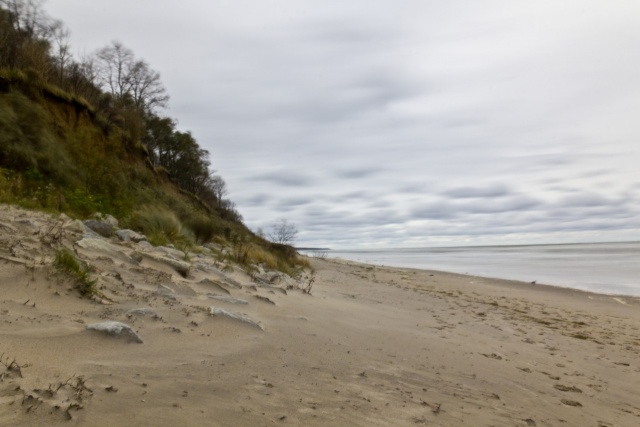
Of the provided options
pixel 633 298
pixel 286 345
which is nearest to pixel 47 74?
pixel 286 345

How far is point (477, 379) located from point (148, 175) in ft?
45.0

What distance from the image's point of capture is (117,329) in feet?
10.4

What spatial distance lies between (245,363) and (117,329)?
0.91 m

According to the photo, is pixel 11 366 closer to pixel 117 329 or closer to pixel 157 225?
pixel 117 329

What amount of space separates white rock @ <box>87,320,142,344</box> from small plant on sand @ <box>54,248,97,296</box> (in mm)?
716

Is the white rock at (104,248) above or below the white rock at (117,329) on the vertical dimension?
above

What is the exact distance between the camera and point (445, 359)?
464 cm

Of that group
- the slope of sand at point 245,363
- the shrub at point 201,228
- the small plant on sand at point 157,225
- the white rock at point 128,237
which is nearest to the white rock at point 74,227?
the slope of sand at point 245,363

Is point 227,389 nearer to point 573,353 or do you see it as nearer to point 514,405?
point 514,405

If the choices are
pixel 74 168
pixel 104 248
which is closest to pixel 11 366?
pixel 104 248

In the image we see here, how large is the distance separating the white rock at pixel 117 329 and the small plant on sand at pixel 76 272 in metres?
0.72

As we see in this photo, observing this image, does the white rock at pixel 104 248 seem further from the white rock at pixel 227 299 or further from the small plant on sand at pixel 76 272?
the small plant on sand at pixel 76 272

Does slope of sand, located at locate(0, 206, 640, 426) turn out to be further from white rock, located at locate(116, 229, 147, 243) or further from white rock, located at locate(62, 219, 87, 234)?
white rock, located at locate(116, 229, 147, 243)

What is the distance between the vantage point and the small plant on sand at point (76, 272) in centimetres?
379
